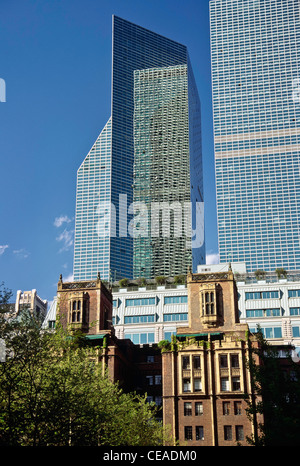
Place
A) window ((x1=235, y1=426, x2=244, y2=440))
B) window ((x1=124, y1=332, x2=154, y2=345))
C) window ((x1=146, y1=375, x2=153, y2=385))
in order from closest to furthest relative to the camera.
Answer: window ((x1=235, y1=426, x2=244, y2=440)) < window ((x1=146, y1=375, x2=153, y2=385)) < window ((x1=124, y1=332, x2=154, y2=345))

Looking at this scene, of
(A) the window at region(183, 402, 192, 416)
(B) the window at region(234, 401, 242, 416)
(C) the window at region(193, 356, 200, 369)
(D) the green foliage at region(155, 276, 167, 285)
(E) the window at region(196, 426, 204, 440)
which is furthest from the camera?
(D) the green foliage at region(155, 276, 167, 285)

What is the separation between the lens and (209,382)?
88.0 meters

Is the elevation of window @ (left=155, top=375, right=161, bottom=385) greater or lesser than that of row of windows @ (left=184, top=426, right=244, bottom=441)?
greater

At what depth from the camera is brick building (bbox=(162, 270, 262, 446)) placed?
85188 mm

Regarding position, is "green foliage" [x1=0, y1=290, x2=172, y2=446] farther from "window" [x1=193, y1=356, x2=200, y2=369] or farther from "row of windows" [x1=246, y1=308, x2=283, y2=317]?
"row of windows" [x1=246, y1=308, x2=283, y2=317]

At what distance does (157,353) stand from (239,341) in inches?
704

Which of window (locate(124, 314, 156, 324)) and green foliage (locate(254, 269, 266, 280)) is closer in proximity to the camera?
window (locate(124, 314, 156, 324))

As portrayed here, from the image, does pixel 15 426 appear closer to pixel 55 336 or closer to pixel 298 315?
pixel 55 336

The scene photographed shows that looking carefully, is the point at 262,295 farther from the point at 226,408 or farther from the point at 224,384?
the point at 226,408

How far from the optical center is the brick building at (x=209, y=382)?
8519cm

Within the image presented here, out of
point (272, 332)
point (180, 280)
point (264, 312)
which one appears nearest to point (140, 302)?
point (180, 280)

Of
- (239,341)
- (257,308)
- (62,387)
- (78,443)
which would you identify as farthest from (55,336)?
(257,308)

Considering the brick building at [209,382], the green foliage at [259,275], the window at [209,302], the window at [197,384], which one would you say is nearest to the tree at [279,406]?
the brick building at [209,382]

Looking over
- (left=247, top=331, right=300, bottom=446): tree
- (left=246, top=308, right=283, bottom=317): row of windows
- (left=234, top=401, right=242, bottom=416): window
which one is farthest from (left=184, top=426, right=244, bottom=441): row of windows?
(left=246, top=308, right=283, bottom=317): row of windows
